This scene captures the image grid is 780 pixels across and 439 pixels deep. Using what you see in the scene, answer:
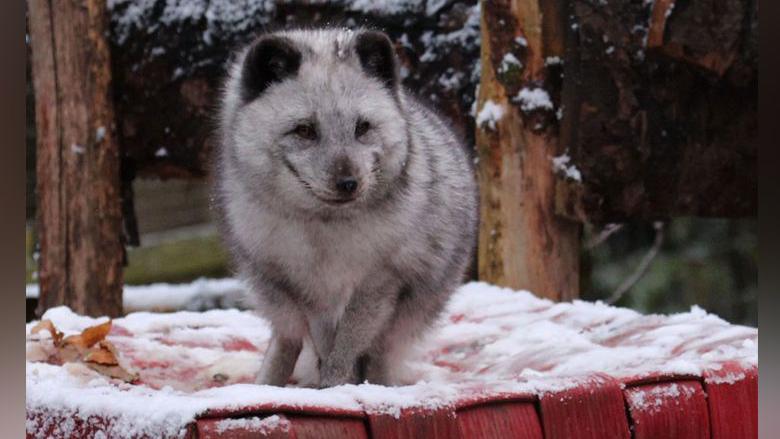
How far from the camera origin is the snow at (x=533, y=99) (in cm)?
272

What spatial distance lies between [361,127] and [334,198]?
142 millimetres

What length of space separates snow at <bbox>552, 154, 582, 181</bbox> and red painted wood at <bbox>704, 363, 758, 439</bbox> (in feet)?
3.54

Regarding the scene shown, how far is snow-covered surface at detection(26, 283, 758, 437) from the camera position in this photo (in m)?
1.43

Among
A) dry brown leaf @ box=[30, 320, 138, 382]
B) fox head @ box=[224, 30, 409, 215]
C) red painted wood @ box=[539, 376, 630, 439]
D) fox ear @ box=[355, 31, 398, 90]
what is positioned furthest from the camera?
dry brown leaf @ box=[30, 320, 138, 382]

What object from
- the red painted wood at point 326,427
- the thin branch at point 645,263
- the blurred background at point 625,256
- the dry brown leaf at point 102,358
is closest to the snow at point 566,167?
the blurred background at point 625,256

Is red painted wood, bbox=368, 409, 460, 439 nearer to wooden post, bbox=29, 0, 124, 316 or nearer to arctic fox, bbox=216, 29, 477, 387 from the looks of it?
arctic fox, bbox=216, 29, 477, 387

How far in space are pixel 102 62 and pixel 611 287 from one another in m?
1.77

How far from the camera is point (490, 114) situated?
9.20 feet

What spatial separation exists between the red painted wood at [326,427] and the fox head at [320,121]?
377mm

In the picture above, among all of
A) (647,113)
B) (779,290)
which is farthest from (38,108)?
(779,290)

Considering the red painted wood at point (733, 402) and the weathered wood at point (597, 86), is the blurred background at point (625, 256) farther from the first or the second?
the red painted wood at point (733, 402)

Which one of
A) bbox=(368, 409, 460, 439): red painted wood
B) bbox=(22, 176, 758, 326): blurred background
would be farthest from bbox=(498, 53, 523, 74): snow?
bbox=(368, 409, 460, 439): red painted wood

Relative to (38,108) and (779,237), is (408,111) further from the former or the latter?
(38,108)

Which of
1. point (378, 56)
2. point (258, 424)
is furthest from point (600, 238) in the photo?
point (258, 424)
